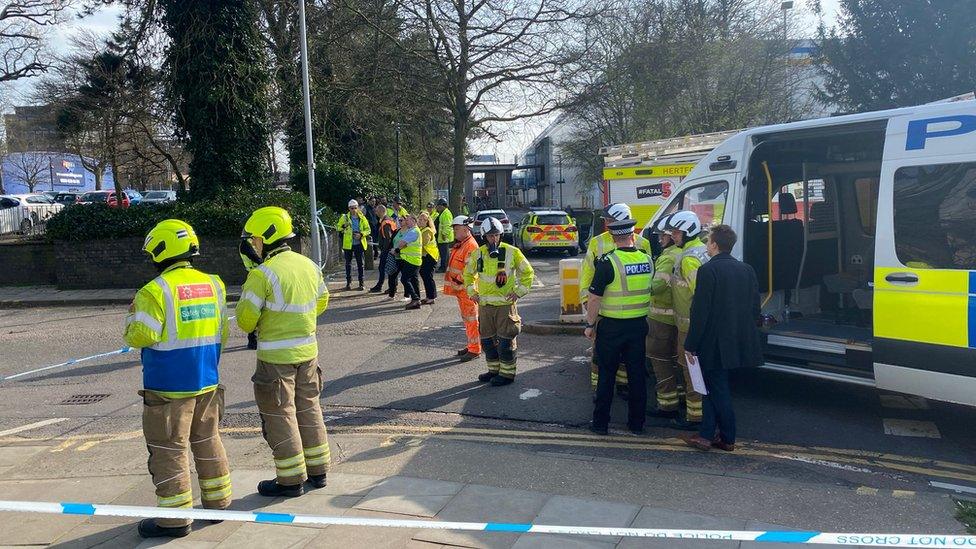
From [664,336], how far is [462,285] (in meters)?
3.24

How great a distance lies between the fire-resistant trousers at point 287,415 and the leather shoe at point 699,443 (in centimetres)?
288

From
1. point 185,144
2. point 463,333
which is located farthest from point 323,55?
point 463,333

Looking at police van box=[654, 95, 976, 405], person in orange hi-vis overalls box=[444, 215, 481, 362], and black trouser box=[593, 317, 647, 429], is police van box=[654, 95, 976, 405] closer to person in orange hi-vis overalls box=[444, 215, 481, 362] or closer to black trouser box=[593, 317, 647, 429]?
black trouser box=[593, 317, 647, 429]

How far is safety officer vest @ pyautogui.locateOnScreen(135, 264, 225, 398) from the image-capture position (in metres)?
4.29

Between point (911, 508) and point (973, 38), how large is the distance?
20025 mm

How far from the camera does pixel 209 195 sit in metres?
18.6

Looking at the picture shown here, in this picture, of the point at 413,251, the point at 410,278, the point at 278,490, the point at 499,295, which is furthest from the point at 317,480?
the point at 410,278

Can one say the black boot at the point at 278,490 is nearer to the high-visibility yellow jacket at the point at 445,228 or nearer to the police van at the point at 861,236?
the police van at the point at 861,236

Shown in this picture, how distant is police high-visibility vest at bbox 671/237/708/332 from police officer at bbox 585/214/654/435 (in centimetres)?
32

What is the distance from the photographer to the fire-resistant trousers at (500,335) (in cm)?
756

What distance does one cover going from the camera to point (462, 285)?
9.05m

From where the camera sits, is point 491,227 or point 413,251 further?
point 413,251

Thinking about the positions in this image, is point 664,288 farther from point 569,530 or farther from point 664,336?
point 569,530

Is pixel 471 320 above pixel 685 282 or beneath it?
beneath
